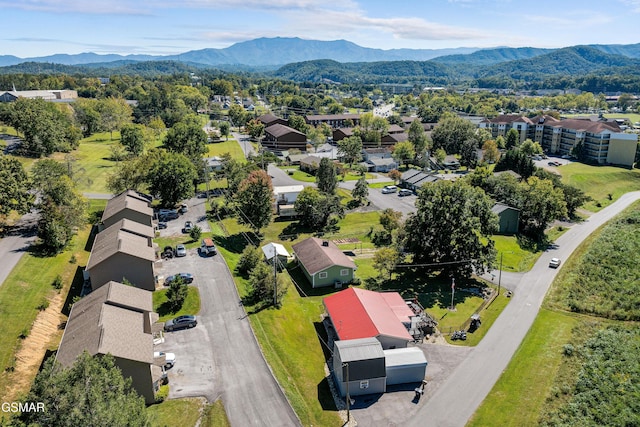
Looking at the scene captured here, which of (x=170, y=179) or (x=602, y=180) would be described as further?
(x=602, y=180)

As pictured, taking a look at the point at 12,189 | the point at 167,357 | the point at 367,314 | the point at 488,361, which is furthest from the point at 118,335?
the point at 12,189

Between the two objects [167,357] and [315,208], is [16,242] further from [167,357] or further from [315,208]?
[315,208]

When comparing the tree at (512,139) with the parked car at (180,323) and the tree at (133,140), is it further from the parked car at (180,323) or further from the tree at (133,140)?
the parked car at (180,323)

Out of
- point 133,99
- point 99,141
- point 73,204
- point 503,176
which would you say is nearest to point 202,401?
point 73,204

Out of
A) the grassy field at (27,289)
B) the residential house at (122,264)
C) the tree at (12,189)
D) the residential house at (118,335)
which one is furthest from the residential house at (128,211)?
the residential house at (118,335)

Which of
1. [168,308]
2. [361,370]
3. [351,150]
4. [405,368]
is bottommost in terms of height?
[405,368]

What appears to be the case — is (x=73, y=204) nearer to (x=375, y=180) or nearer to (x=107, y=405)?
(x=107, y=405)

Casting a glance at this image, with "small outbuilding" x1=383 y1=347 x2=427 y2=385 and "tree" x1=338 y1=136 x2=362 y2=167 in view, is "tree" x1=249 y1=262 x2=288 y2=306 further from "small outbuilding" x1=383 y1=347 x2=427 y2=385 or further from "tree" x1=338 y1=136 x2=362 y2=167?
"tree" x1=338 y1=136 x2=362 y2=167
